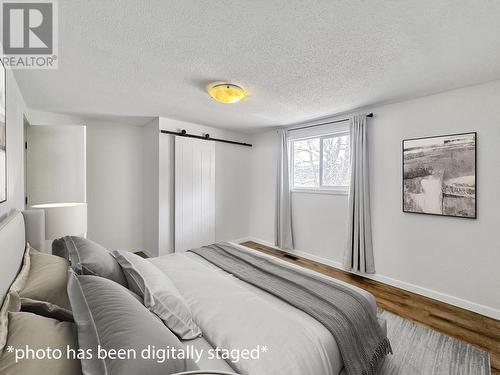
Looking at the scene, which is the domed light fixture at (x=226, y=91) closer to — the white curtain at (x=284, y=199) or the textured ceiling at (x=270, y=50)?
the textured ceiling at (x=270, y=50)

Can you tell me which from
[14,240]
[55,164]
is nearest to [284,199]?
[55,164]

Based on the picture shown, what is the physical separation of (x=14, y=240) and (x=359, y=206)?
3.48 metres

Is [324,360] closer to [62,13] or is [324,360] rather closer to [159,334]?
[159,334]

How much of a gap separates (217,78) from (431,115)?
2.56 m

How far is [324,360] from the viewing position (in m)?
1.13

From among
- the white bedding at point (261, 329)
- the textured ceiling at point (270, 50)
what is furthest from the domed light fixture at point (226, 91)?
the white bedding at point (261, 329)

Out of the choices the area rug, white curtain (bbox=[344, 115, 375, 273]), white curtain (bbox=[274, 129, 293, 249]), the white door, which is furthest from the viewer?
white curtain (bbox=[274, 129, 293, 249])

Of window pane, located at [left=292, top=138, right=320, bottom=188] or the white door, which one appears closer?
the white door

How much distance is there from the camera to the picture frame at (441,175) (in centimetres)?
245

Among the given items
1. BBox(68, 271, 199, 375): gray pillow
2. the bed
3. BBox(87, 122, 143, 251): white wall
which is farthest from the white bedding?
BBox(87, 122, 143, 251): white wall

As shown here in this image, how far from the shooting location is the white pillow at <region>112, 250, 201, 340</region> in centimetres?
116

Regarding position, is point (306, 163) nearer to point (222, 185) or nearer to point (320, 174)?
point (320, 174)

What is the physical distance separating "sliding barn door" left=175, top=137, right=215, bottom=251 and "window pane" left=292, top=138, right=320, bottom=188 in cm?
161

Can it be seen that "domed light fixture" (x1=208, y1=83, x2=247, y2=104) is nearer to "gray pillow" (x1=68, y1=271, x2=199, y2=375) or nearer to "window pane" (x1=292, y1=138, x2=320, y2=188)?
"gray pillow" (x1=68, y1=271, x2=199, y2=375)
